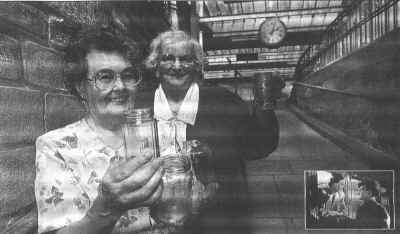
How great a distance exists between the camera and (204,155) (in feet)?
2.53

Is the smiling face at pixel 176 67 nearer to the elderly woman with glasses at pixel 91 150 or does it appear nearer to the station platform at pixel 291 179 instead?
the elderly woman with glasses at pixel 91 150

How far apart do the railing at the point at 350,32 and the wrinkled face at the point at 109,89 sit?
0.49 metres

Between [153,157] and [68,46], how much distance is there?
0.39m

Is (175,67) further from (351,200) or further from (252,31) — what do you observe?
(351,200)

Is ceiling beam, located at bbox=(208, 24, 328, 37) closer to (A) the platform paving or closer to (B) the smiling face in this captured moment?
(B) the smiling face

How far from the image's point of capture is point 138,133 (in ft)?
1.87

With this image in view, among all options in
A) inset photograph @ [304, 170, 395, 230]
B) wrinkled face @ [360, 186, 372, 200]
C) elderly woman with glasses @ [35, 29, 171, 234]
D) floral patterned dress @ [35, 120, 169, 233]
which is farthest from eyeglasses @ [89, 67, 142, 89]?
wrinkled face @ [360, 186, 372, 200]

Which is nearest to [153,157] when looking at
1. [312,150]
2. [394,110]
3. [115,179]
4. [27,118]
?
[115,179]

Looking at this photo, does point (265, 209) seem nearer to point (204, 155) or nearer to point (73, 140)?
point (204, 155)

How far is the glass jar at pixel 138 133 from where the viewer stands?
1.85 ft

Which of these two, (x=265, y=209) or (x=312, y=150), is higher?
(x=312, y=150)

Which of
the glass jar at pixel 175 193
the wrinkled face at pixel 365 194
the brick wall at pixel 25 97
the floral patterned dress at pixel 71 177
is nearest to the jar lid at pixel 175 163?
the glass jar at pixel 175 193

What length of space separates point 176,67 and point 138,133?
234 mm

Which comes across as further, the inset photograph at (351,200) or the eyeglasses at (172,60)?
the inset photograph at (351,200)
